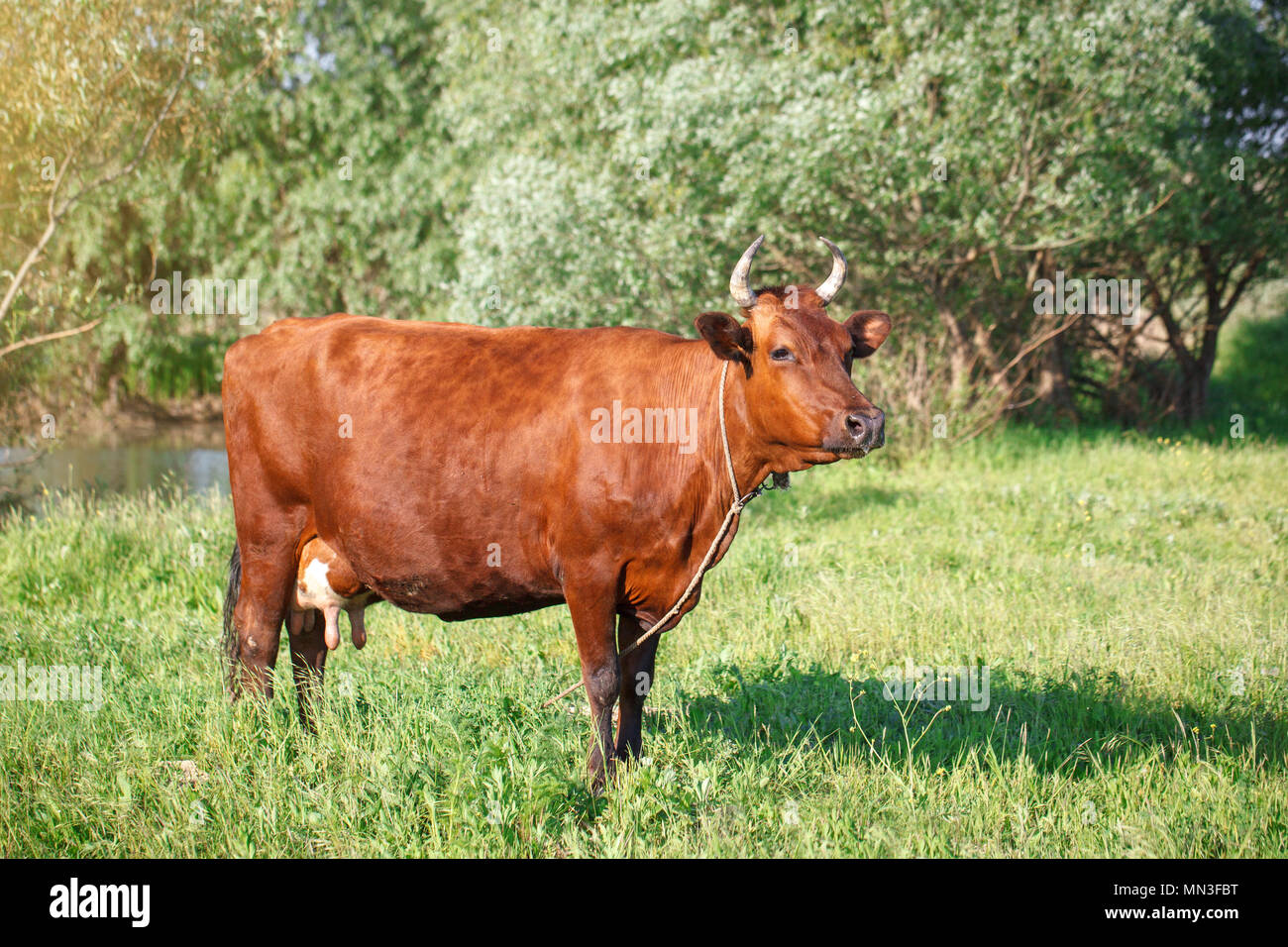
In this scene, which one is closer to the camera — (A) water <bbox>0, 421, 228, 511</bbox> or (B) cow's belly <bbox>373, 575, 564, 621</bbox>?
(B) cow's belly <bbox>373, 575, 564, 621</bbox>

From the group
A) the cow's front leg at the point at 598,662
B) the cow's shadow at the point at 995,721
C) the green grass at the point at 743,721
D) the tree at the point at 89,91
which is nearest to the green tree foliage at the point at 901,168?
the tree at the point at 89,91

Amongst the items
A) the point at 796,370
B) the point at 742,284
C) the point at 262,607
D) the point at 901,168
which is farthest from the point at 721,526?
the point at 901,168

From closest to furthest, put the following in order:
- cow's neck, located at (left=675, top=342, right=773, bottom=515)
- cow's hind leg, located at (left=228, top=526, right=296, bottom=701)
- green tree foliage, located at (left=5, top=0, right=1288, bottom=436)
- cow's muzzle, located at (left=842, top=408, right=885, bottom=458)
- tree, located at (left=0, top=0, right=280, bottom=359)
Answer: cow's muzzle, located at (left=842, top=408, right=885, bottom=458) → cow's neck, located at (left=675, top=342, right=773, bottom=515) → cow's hind leg, located at (left=228, top=526, right=296, bottom=701) → tree, located at (left=0, top=0, right=280, bottom=359) → green tree foliage, located at (left=5, top=0, right=1288, bottom=436)

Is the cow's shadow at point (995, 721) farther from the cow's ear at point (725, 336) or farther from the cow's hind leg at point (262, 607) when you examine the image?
the cow's hind leg at point (262, 607)

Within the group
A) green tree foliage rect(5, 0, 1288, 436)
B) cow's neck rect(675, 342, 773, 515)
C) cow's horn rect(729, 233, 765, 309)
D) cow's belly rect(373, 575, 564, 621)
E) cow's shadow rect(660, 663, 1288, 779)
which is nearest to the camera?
cow's horn rect(729, 233, 765, 309)

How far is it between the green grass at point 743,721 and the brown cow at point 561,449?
573mm

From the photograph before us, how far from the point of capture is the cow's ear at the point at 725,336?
4082 millimetres

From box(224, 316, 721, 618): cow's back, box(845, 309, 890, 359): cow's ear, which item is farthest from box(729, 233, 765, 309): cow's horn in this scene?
box(845, 309, 890, 359): cow's ear

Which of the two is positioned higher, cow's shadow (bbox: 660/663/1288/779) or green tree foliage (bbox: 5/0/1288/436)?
green tree foliage (bbox: 5/0/1288/436)

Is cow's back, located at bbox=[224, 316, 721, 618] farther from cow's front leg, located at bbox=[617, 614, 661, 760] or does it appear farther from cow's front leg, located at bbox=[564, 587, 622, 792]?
cow's front leg, located at bbox=[617, 614, 661, 760]

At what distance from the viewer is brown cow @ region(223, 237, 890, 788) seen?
4246mm

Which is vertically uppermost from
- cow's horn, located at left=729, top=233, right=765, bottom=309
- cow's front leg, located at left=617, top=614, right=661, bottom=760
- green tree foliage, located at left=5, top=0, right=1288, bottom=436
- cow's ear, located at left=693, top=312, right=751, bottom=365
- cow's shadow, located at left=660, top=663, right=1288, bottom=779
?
green tree foliage, located at left=5, top=0, right=1288, bottom=436

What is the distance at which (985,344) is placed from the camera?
1538 cm
